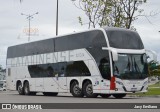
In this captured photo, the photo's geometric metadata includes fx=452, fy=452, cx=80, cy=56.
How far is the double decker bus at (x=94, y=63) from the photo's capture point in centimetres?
2544

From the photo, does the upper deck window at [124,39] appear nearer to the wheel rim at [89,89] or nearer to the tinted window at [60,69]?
the tinted window at [60,69]

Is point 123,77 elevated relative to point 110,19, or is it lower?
lower

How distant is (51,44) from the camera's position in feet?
102

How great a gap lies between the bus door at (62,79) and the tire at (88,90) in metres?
2.28

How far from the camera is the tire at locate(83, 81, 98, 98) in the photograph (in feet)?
88.0

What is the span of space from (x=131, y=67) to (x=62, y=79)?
→ 5.66 meters

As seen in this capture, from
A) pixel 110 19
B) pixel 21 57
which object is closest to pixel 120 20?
pixel 110 19

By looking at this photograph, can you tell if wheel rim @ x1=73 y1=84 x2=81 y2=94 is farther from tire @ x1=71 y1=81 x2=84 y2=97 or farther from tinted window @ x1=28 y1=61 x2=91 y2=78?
tinted window @ x1=28 y1=61 x2=91 y2=78

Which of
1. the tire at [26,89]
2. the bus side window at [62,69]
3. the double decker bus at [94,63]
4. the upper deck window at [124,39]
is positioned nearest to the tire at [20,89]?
the tire at [26,89]

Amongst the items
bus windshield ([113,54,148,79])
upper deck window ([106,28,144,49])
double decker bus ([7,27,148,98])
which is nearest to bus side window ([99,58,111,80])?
double decker bus ([7,27,148,98])

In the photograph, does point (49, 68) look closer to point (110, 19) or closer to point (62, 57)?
point (62, 57)

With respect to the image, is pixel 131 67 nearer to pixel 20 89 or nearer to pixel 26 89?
pixel 26 89

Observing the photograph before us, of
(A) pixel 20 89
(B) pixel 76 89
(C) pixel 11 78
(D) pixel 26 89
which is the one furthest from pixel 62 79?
(C) pixel 11 78

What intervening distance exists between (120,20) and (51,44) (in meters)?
11.2
